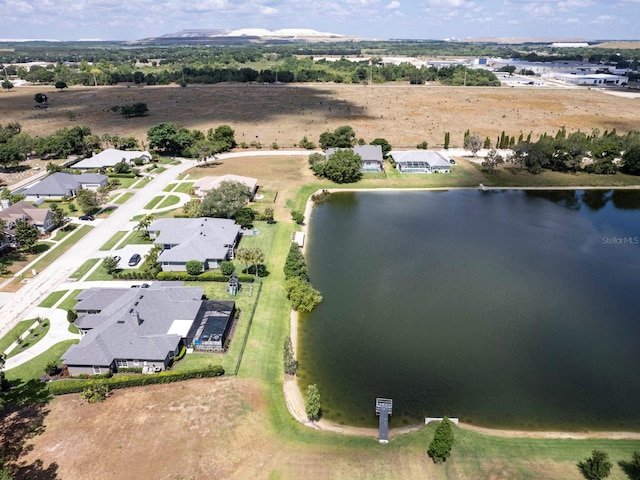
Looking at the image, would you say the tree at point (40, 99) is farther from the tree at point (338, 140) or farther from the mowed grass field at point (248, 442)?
the mowed grass field at point (248, 442)

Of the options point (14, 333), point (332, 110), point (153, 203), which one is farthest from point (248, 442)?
point (332, 110)

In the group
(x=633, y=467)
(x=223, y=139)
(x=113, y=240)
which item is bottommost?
(x=633, y=467)

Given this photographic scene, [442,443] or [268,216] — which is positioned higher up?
[268,216]

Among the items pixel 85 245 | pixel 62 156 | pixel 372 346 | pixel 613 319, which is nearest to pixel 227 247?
pixel 85 245

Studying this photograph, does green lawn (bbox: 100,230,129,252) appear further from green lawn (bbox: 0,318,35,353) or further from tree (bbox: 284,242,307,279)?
tree (bbox: 284,242,307,279)

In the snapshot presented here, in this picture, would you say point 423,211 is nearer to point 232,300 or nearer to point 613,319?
point 613,319

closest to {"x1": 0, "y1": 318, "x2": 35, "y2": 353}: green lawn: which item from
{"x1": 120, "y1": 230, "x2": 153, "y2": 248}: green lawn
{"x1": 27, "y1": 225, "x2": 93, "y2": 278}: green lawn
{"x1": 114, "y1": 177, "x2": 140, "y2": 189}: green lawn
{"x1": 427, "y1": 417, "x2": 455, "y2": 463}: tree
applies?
{"x1": 27, "y1": 225, "x2": 93, "y2": 278}: green lawn

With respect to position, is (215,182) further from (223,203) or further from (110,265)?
(110,265)
